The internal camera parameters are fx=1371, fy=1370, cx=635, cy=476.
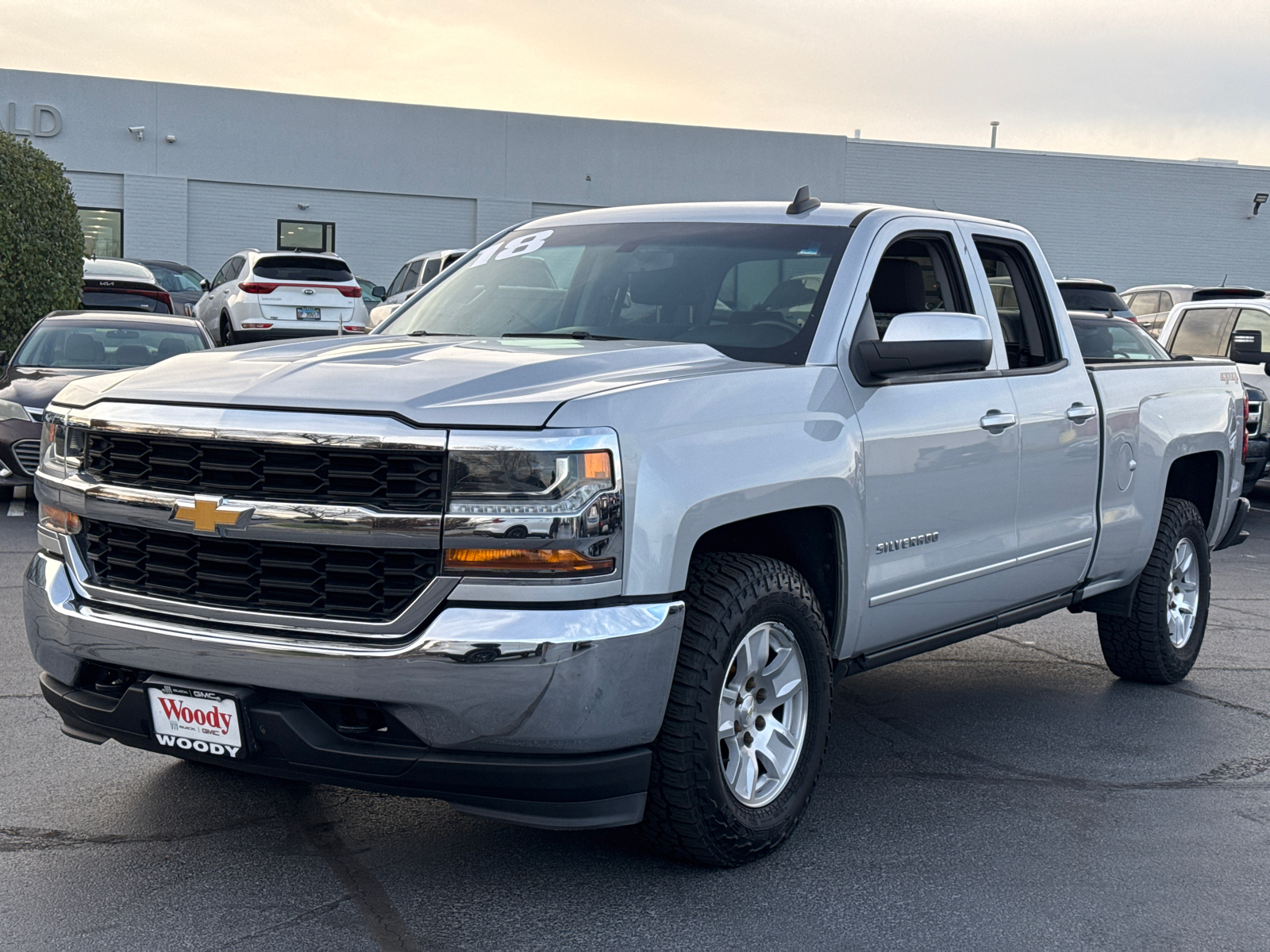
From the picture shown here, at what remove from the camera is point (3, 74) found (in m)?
32.9

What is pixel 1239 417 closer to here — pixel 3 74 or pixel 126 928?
pixel 126 928

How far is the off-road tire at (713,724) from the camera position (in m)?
3.61

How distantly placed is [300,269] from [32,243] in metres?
4.93

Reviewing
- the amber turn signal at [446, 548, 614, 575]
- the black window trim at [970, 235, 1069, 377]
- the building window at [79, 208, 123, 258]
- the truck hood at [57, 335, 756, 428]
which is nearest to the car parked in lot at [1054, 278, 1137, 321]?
the black window trim at [970, 235, 1069, 377]

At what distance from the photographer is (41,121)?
33.4m

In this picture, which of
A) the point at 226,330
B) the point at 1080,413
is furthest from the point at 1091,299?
the point at 1080,413

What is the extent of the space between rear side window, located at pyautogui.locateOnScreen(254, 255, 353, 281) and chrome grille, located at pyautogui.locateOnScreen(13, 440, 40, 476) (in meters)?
10.2

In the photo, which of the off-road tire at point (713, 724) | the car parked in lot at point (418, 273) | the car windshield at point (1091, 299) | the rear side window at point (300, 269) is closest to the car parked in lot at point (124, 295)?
the rear side window at point (300, 269)

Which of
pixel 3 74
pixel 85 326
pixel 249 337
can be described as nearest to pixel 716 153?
pixel 3 74

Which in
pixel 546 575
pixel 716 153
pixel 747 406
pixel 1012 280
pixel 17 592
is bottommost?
pixel 17 592

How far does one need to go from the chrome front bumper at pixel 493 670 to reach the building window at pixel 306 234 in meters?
34.1

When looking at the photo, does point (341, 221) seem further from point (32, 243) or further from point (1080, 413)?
point (1080, 413)

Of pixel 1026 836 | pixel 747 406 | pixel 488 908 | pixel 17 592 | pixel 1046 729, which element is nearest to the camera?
pixel 488 908

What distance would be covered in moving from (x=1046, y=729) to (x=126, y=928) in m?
3.77
